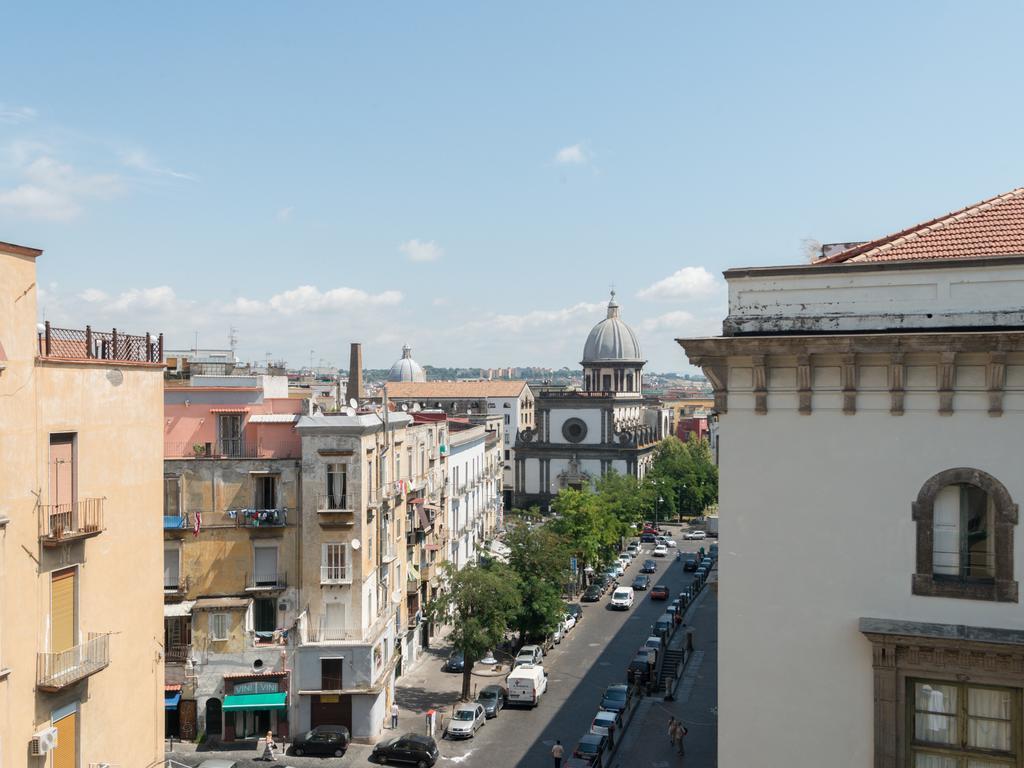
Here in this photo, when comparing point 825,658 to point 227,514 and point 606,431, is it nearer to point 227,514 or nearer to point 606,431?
point 227,514

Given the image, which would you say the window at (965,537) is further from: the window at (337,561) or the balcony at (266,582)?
the balcony at (266,582)

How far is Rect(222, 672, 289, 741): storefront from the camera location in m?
34.0

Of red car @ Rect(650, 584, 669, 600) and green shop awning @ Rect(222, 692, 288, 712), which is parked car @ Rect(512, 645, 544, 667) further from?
red car @ Rect(650, 584, 669, 600)

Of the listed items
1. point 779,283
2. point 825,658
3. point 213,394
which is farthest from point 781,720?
point 213,394

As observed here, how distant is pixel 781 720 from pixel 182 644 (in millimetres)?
26848

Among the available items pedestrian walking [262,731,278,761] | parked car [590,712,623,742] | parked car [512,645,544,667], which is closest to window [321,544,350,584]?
pedestrian walking [262,731,278,761]

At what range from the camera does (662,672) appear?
4409 centimetres

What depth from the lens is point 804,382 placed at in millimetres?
12703

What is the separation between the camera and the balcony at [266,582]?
34.8 m

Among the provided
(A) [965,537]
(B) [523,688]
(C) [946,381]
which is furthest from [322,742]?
(C) [946,381]

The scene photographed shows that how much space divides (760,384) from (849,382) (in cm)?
112

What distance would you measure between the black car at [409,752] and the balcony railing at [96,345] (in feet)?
63.5

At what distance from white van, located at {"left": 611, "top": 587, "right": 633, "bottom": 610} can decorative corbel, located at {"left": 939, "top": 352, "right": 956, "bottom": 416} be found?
4867 centimetres

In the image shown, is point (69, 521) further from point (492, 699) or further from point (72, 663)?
point (492, 699)
